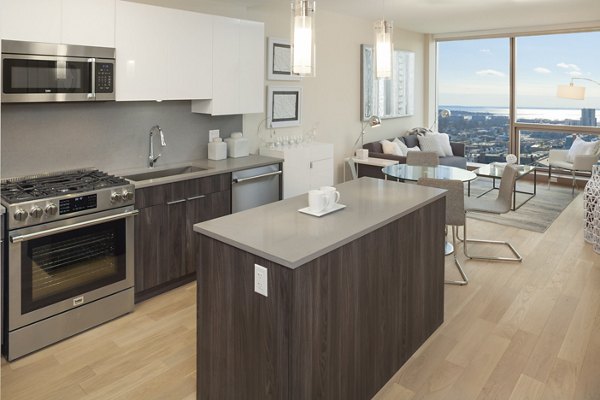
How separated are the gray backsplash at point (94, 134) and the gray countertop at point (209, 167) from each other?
84 mm

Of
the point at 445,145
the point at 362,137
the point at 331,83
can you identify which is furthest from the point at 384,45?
the point at 445,145

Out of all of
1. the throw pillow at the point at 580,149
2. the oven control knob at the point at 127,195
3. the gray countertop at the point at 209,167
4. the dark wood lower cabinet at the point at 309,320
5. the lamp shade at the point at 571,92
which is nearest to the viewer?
the dark wood lower cabinet at the point at 309,320

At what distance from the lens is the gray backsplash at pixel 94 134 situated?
3.16 meters

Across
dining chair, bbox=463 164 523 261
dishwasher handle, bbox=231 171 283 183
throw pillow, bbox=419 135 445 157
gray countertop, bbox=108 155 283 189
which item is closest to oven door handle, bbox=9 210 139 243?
gray countertop, bbox=108 155 283 189

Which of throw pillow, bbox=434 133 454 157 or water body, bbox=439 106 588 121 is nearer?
throw pillow, bbox=434 133 454 157

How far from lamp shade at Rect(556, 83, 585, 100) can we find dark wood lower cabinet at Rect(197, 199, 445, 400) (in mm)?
6119

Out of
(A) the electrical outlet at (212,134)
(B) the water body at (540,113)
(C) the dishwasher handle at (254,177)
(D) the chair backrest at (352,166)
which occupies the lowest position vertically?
(C) the dishwasher handle at (254,177)

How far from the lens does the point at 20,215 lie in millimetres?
2594

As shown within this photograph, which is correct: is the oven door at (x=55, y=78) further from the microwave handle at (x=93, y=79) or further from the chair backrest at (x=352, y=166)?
the chair backrest at (x=352, y=166)

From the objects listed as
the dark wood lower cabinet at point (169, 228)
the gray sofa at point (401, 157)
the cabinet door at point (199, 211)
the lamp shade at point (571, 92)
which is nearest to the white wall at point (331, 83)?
the gray sofa at point (401, 157)

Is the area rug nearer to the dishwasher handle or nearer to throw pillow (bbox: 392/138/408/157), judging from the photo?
throw pillow (bbox: 392/138/408/157)

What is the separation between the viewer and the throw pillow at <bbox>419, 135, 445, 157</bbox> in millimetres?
7375

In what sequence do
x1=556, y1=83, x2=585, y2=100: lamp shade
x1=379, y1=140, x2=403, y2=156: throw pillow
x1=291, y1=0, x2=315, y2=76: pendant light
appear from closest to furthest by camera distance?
x1=291, y1=0, x2=315, y2=76: pendant light, x1=379, y1=140, x2=403, y2=156: throw pillow, x1=556, y1=83, x2=585, y2=100: lamp shade

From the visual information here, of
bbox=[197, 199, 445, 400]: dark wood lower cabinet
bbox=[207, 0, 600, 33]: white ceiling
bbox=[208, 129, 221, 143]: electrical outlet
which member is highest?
bbox=[207, 0, 600, 33]: white ceiling
